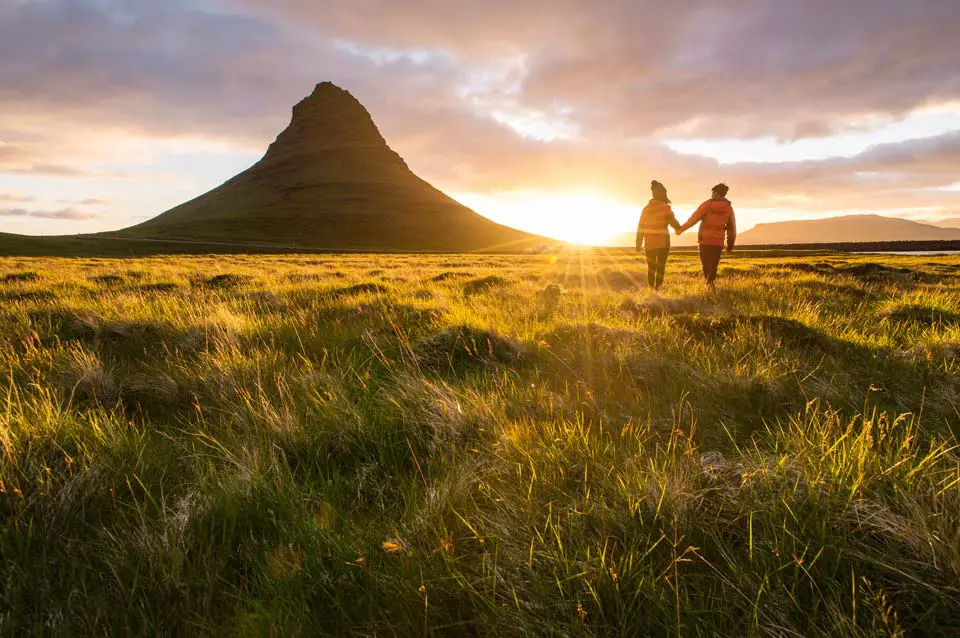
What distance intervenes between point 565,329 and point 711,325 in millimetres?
1868

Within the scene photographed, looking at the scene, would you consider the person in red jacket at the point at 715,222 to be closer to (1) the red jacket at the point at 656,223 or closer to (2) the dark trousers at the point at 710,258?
(2) the dark trousers at the point at 710,258

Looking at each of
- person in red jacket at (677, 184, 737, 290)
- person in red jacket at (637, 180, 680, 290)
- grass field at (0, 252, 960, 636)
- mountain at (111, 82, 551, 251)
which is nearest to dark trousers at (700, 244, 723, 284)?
person in red jacket at (677, 184, 737, 290)

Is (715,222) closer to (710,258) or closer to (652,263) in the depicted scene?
(710,258)

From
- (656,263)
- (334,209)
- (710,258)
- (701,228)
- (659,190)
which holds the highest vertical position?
(334,209)

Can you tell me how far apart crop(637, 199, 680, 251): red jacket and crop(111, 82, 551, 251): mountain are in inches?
4258

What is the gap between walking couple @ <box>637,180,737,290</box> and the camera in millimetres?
10312

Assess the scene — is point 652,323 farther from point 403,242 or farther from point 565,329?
point 403,242

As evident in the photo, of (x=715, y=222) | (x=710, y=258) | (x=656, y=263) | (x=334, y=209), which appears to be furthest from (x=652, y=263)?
(x=334, y=209)

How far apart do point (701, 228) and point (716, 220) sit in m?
0.37

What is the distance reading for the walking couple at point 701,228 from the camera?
33.8ft

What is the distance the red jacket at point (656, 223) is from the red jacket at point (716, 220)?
60 cm

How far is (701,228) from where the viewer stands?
10555 mm

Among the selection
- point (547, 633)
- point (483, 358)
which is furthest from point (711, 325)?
point (547, 633)

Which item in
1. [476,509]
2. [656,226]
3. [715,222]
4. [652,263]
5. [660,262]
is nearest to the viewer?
[476,509]
